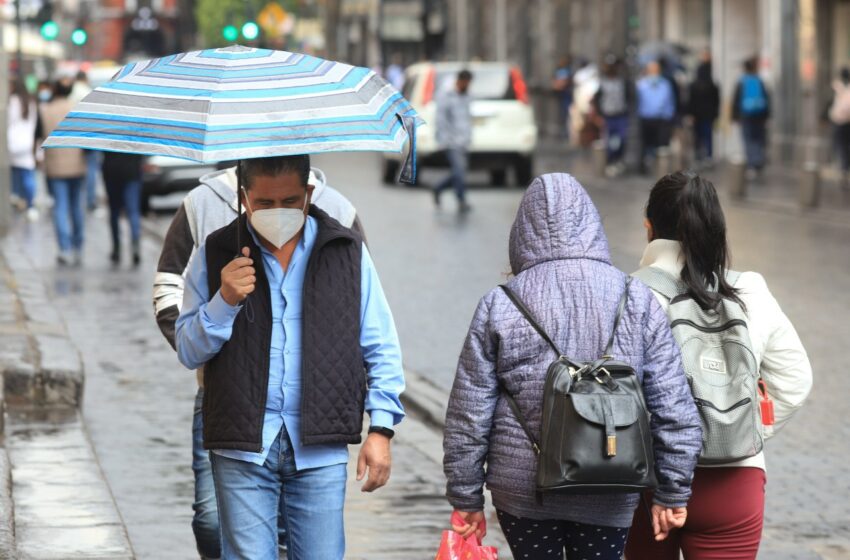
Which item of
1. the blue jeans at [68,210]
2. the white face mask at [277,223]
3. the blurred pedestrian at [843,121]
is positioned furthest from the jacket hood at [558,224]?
the blurred pedestrian at [843,121]

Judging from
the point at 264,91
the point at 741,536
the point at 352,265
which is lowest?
the point at 741,536

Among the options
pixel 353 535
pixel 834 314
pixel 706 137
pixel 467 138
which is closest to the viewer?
pixel 353 535

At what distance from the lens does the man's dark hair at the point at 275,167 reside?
4172mm

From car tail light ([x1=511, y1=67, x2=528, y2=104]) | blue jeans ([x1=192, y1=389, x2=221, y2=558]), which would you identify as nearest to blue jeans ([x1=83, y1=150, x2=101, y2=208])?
car tail light ([x1=511, y1=67, x2=528, y2=104])

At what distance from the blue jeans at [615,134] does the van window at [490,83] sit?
290cm

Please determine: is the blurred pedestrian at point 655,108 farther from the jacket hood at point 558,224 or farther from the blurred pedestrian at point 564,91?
the jacket hood at point 558,224

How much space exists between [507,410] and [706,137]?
25089 millimetres

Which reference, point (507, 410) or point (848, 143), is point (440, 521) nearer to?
point (507, 410)

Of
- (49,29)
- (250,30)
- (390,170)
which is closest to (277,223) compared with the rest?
(250,30)

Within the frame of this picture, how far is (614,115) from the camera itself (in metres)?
29.0

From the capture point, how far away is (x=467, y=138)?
22391 mm

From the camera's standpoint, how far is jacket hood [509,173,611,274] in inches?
164

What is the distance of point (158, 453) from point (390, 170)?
1890 centimetres

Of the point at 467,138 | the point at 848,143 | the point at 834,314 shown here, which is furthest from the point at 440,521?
the point at 848,143
